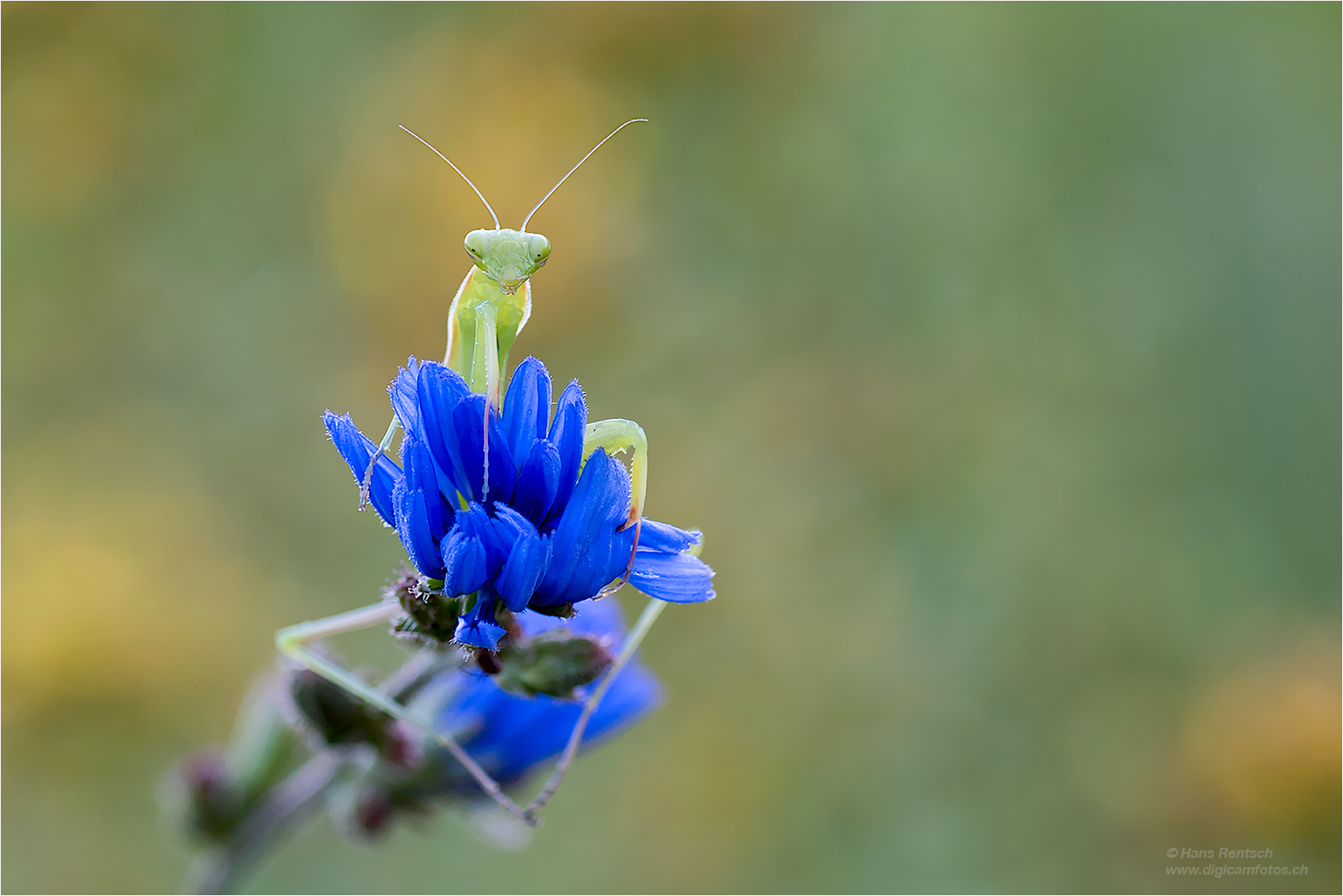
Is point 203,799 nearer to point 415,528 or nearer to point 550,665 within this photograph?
point 550,665

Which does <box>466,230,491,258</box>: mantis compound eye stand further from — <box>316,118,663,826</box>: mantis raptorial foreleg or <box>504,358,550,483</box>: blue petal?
<box>504,358,550,483</box>: blue petal

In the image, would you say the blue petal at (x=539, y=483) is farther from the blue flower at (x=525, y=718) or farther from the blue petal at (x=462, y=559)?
the blue flower at (x=525, y=718)

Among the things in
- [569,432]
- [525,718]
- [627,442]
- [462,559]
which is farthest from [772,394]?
[462,559]

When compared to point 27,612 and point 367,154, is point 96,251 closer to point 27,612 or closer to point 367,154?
point 367,154

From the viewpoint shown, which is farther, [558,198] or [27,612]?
[558,198]

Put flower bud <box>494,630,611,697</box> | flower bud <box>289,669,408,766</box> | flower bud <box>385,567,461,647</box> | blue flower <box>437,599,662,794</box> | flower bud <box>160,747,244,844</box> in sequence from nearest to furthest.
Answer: flower bud <box>385,567,461,647</box> → flower bud <box>494,630,611,697</box> → flower bud <box>289,669,408,766</box> → blue flower <box>437,599,662,794</box> → flower bud <box>160,747,244,844</box>

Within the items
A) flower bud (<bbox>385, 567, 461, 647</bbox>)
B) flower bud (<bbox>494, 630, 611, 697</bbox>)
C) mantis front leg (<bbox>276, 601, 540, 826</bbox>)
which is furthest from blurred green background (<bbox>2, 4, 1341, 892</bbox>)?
flower bud (<bbox>385, 567, 461, 647</bbox>)

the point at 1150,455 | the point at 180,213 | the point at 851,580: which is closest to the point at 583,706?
the point at 851,580

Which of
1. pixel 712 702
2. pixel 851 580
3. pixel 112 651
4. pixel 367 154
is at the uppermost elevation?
pixel 367 154
